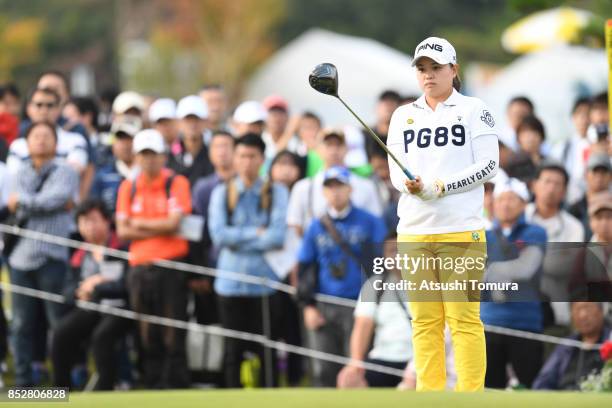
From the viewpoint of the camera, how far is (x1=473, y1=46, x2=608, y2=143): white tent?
895 inches

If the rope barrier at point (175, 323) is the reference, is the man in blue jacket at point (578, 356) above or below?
below

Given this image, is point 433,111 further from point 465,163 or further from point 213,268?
point 213,268

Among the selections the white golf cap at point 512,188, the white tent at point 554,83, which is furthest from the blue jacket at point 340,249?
the white tent at point 554,83

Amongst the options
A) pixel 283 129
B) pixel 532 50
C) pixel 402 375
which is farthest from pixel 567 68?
pixel 402 375

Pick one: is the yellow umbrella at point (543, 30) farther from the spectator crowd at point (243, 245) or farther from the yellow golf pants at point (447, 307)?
the yellow golf pants at point (447, 307)

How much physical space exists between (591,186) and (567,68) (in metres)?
11.0

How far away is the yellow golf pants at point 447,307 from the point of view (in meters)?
9.61

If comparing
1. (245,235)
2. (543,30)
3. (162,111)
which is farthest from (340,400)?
(543,30)

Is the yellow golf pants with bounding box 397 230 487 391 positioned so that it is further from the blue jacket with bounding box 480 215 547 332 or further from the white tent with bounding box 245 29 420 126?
the white tent with bounding box 245 29 420 126

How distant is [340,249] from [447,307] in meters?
3.78

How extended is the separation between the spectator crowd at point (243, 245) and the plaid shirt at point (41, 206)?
13mm

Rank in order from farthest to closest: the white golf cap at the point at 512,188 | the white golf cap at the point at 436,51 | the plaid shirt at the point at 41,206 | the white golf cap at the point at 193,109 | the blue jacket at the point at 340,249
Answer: the white golf cap at the point at 193,109 < the plaid shirt at the point at 41,206 < the blue jacket at the point at 340,249 < the white golf cap at the point at 512,188 < the white golf cap at the point at 436,51

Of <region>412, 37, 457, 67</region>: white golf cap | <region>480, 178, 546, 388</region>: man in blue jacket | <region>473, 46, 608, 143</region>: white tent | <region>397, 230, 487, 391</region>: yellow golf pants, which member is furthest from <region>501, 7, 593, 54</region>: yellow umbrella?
<region>397, 230, 487, 391</region>: yellow golf pants

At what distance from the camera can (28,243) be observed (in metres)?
14.5
